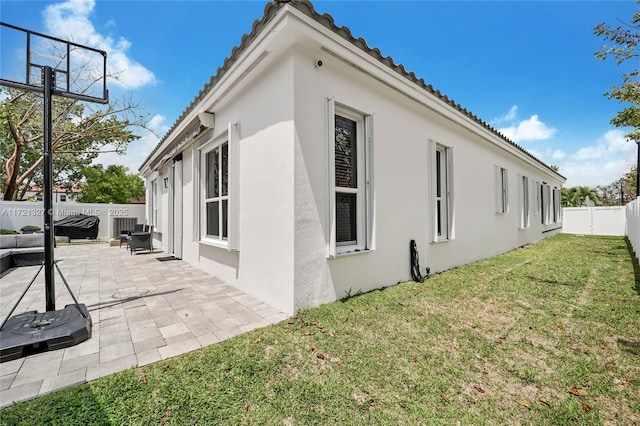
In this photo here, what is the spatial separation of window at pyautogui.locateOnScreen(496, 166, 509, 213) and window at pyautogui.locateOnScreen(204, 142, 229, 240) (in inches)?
322

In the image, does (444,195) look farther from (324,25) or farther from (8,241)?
(8,241)

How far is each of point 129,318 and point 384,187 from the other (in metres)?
4.12

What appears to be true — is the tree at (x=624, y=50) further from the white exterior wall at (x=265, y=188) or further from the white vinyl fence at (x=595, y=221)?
the white vinyl fence at (x=595, y=221)

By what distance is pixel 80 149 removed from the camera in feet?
56.5

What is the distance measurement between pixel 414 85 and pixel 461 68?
16.9ft

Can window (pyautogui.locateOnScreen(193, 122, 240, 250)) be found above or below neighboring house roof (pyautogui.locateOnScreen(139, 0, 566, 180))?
below

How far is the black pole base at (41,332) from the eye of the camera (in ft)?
8.04

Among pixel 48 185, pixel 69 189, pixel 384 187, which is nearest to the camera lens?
pixel 48 185

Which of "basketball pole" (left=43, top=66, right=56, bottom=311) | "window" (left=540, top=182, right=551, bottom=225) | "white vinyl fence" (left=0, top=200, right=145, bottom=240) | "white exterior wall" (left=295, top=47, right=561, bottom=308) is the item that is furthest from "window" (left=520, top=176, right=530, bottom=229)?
"white vinyl fence" (left=0, top=200, right=145, bottom=240)

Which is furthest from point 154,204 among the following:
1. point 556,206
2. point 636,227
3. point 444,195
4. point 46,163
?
point 556,206

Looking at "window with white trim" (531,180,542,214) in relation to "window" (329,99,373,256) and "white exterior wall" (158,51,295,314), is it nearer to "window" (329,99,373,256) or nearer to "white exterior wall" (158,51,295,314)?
"window" (329,99,373,256)

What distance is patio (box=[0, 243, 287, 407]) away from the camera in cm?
224

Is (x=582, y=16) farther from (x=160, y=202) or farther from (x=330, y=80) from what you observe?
(x=160, y=202)

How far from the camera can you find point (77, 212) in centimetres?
1505
